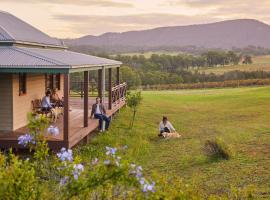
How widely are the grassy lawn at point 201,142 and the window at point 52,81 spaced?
2928 millimetres

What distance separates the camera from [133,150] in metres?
14.4

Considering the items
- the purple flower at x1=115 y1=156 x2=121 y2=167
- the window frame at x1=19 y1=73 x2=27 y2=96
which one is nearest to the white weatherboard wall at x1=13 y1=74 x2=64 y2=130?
the window frame at x1=19 y1=73 x2=27 y2=96

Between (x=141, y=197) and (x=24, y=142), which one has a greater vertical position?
(x=24, y=142)

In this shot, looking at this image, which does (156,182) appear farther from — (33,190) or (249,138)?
(249,138)

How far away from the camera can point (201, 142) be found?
16656 millimetres

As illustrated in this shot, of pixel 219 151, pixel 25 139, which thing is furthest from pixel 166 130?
pixel 25 139

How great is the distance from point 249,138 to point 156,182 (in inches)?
540

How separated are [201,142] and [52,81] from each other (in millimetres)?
6544

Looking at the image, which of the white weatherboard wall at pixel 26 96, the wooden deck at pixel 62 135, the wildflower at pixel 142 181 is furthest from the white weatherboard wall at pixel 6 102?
the wildflower at pixel 142 181

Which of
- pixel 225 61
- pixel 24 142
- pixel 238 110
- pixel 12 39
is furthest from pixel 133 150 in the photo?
pixel 225 61

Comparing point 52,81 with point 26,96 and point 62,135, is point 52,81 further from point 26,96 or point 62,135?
point 62,135

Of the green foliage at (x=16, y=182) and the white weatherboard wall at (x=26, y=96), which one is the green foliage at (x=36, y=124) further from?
the white weatherboard wall at (x=26, y=96)

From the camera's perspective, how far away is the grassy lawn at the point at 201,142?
441 inches

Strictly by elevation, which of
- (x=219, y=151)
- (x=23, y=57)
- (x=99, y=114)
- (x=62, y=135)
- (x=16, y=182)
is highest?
(x=23, y=57)
